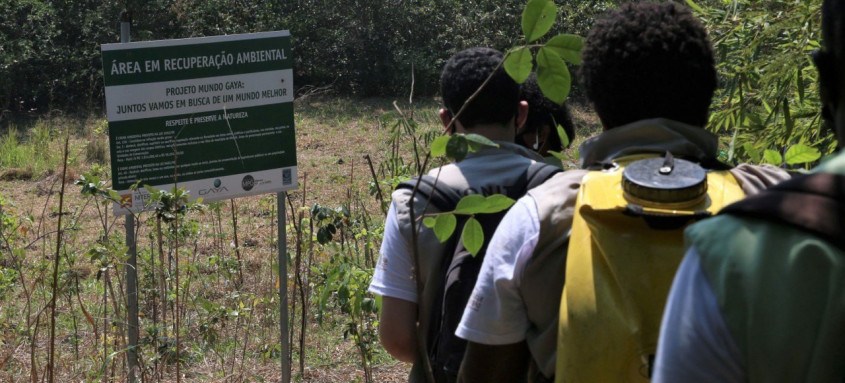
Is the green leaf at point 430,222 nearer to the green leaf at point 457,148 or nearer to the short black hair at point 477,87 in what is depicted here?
the green leaf at point 457,148

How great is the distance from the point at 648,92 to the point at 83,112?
476 inches

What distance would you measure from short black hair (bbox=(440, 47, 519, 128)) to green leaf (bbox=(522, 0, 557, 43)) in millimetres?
478

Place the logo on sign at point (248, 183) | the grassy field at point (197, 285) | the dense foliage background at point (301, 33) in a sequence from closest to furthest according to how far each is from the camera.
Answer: the grassy field at point (197, 285) < the logo on sign at point (248, 183) < the dense foliage background at point (301, 33)

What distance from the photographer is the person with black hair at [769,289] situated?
906 millimetres

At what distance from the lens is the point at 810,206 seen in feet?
2.99

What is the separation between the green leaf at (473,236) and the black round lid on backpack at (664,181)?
42 centimetres

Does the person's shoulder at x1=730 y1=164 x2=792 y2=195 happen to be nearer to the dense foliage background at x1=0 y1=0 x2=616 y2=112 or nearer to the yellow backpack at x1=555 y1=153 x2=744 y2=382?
the yellow backpack at x1=555 y1=153 x2=744 y2=382

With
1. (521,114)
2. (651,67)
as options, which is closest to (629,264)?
(651,67)

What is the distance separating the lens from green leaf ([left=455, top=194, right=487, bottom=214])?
5.85 feet

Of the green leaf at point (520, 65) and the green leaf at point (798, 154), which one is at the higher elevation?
the green leaf at point (520, 65)

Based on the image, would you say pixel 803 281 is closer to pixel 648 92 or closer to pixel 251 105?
pixel 648 92

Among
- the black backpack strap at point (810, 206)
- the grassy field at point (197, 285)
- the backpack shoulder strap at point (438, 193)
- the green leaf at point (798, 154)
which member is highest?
the black backpack strap at point (810, 206)

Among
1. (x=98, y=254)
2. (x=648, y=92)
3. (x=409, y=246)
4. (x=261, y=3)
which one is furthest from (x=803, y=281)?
(x=261, y=3)

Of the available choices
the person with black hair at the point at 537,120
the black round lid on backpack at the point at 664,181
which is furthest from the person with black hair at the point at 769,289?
the person with black hair at the point at 537,120
